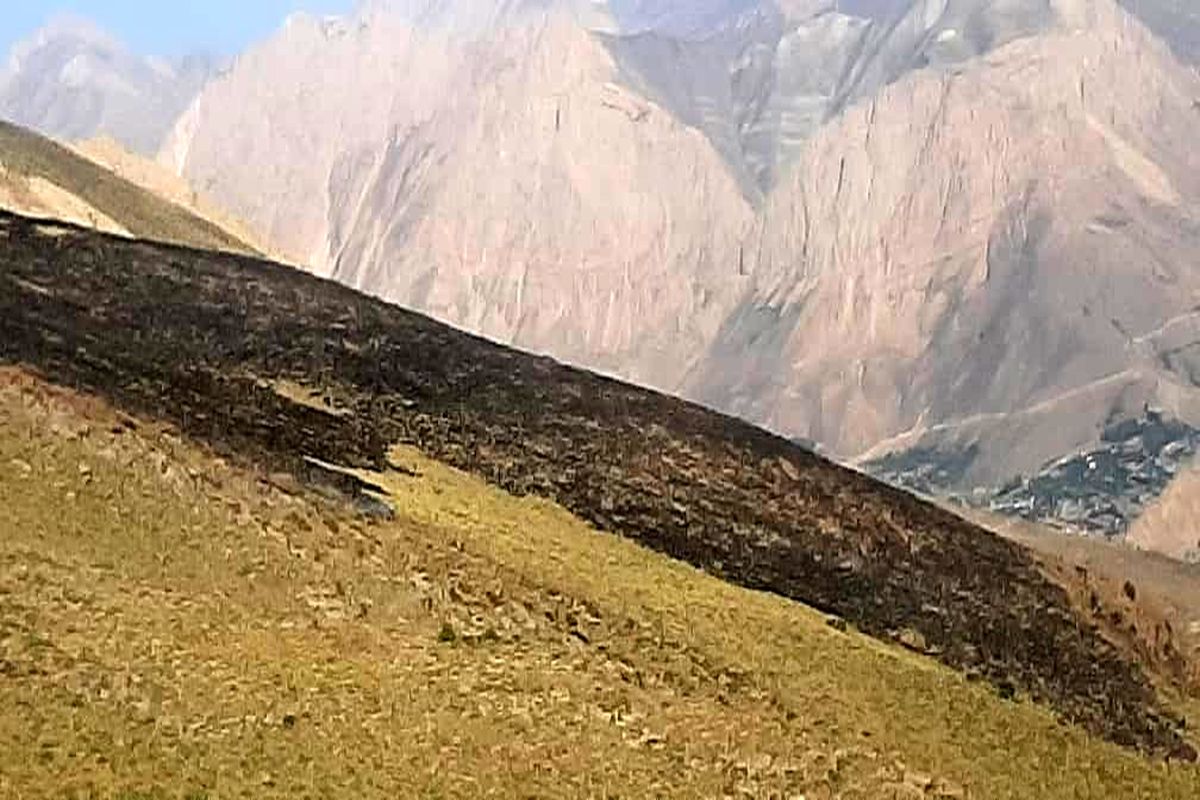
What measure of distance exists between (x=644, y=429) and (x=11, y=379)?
3117 centimetres

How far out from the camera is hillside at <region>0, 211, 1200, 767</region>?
48875 millimetres

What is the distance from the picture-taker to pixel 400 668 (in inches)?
1268

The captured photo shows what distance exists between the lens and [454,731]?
97.8 ft

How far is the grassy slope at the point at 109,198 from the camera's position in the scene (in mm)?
171500

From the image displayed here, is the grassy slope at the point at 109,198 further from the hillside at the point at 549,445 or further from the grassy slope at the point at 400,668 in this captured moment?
the grassy slope at the point at 400,668

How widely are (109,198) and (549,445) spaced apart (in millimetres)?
136133

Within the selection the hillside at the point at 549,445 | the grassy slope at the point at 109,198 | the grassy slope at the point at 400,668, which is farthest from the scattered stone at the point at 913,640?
the grassy slope at the point at 109,198

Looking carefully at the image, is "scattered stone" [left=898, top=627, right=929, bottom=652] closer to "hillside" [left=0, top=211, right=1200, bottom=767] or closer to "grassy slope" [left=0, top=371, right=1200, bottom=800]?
"hillside" [left=0, top=211, right=1200, bottom=767]

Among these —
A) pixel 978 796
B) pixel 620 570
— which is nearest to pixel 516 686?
pixel 978 796

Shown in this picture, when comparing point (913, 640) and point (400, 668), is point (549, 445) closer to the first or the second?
point (913, 640)

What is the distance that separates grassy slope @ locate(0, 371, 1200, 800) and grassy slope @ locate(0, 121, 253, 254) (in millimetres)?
127643

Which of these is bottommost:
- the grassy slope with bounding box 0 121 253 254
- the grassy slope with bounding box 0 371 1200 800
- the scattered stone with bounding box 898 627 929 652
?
the grassy slope with bounding box 0 121 253 254

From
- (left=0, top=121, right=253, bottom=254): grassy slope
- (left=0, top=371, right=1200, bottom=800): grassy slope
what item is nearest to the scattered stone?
(left=0, top=371, right=1200, bottom=800): grassy slope

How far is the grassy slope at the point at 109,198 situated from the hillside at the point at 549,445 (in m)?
94.1
